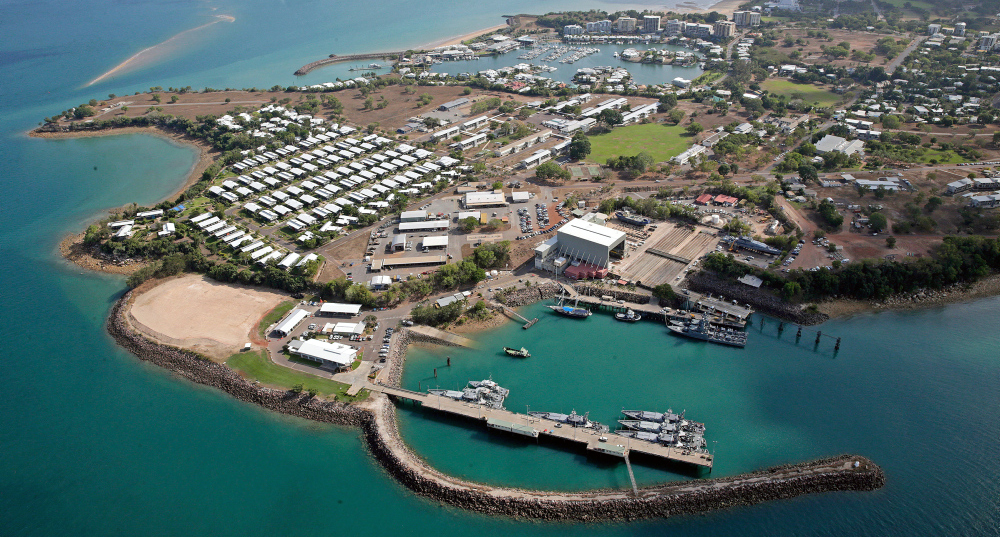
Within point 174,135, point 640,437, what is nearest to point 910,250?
point 640,437

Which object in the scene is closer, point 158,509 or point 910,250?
point 158,509

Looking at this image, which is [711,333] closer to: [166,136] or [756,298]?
[756,298]

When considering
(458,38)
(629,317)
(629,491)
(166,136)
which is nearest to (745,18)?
(458,38)

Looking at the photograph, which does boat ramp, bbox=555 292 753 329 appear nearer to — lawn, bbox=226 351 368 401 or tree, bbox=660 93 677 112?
lawn, bbox=226 351 368 401

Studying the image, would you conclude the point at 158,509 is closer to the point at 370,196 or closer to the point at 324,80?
the point at 370,196

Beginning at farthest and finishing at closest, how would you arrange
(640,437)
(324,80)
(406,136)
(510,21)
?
(510,21) → (324,80) → (406,136) → (640,437)

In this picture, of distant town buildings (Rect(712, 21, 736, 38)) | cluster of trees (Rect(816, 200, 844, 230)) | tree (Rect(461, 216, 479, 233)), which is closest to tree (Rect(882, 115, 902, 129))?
cluster of trees (Rect(816, 200, 844, 230))
